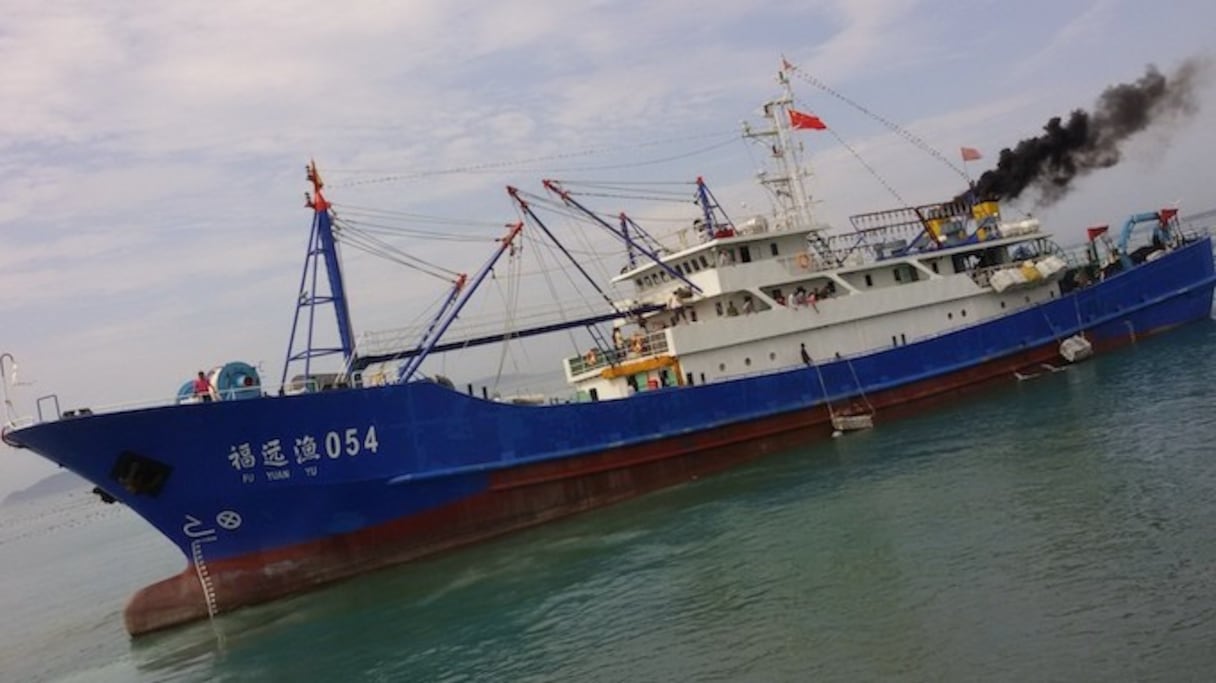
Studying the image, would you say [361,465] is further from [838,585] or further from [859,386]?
[859,386]

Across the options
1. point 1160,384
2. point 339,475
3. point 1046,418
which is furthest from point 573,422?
point 1160,384

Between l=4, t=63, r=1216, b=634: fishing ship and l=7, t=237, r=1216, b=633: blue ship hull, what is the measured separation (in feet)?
0.14

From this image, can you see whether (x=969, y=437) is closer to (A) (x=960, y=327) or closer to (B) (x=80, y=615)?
(A) (x=960, y=327)

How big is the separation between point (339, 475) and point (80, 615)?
12464 mm

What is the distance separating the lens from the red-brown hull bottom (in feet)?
53.6

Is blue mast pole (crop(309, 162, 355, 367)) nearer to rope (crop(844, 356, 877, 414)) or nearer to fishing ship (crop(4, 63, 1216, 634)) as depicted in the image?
fishing ship (crop(4, 63, 1216, 634))

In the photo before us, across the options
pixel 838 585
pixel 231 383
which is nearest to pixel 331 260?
pixel 231 383

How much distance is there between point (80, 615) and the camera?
23031mm

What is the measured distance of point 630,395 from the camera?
20281mm

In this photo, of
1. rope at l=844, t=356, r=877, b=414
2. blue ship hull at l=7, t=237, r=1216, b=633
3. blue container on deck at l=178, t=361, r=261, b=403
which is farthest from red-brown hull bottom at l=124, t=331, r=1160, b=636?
blue container on deck at l=178, t=361, r=261, b=403

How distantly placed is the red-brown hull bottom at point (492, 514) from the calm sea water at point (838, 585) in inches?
17.9

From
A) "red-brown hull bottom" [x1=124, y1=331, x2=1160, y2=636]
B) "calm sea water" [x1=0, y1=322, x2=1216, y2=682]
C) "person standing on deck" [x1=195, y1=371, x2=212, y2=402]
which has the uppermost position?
"person standing on deck" [x1=195, y1=371, x2=212, y2=402]

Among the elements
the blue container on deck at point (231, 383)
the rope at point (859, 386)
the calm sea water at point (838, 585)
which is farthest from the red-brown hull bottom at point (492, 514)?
the blue container on deck at point (231, 383)

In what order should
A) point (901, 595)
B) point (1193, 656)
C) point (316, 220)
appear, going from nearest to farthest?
point (1193, 656)
point (901, 595)
point (316, 220)
